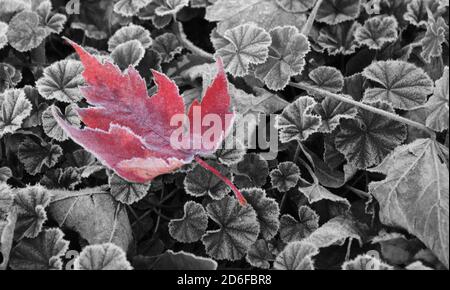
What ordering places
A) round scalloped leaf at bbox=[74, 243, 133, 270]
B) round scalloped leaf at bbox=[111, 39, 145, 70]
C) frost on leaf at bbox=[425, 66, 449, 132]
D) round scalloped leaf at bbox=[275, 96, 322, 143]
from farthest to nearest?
round scalloped leaf at bbox=[111, 39, 145, 70] → round scalloped leaf at bbox=[275, 96, 322, 143] → frost on leaf at bbox=[425, 66, 449, 132] → round scalloped leaf at bbox=[74, 243, 133, 270]

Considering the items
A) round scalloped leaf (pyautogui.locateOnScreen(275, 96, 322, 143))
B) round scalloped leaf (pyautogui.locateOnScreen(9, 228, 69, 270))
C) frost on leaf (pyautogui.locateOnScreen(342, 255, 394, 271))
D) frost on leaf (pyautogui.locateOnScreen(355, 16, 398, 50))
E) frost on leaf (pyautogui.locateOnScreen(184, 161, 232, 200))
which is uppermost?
frost on leaf (pyautogui.locateOnScreen(355, 16, 398, 50))

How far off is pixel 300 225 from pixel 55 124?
1.72 feet

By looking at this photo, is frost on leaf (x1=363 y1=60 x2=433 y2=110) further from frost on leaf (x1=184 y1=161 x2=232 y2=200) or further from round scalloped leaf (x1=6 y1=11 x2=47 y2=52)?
round scalloped leaf (x1=6 y1=11 x2=47 y2=52)

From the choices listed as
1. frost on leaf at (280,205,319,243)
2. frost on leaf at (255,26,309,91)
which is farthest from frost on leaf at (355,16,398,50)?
frost on leaf at (280,205,319,243)

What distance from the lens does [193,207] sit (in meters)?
1.06

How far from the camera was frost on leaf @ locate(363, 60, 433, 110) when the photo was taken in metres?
1.13

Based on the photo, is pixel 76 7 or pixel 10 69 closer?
pixel 10 69

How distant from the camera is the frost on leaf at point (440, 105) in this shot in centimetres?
99

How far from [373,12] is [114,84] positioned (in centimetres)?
66

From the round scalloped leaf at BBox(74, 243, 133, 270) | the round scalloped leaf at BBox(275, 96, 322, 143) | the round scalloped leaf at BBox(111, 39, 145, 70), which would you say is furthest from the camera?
the round scalloped leaf at BBox(111, 39, 145, 70)

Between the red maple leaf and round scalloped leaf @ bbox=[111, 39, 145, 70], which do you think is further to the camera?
round scalloped leaf @ bbox=[111, 39, 145, 70]

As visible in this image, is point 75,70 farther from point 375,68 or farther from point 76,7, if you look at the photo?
point 375,68

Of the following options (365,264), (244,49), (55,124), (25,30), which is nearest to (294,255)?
(365,264)
